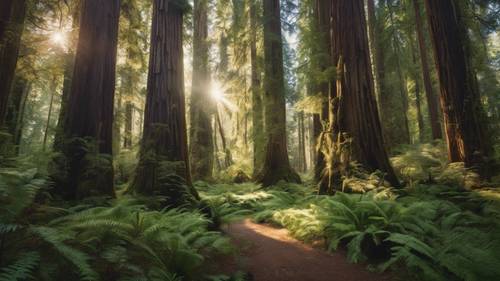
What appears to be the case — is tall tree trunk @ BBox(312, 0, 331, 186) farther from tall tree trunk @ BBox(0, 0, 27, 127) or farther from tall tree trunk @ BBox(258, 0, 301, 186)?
tall tree trunk @ BBox(0, 0, 27, 127)

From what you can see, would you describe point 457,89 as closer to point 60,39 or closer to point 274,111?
point 274,111

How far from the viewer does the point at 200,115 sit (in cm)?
1184

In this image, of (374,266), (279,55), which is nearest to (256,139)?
(279,55)

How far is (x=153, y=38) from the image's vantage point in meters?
6.12

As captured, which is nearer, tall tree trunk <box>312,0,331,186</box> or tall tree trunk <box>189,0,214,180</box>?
tall tree trunk <box>312,0,331,186</box>

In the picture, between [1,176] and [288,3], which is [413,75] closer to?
[288,3]

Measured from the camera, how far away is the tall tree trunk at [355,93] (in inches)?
228

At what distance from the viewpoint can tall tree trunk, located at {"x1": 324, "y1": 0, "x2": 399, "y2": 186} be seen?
5795 mm

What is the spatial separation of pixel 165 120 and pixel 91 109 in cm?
137

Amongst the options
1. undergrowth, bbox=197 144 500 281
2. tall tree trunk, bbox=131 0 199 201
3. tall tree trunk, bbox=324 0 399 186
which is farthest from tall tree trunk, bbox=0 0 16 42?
tall tree trunk, bbox=324 0 399 186

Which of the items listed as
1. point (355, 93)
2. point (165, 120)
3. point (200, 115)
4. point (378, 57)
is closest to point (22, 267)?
point (165, 120)

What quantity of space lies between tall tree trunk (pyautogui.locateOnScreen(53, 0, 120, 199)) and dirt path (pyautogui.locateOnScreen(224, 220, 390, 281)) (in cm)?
257

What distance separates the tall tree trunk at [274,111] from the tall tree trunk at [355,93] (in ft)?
11.2

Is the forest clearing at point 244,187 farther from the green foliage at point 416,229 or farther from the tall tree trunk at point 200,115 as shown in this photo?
the tall tree trunk at point 200,115
